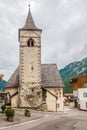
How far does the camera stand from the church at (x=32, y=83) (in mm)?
54522

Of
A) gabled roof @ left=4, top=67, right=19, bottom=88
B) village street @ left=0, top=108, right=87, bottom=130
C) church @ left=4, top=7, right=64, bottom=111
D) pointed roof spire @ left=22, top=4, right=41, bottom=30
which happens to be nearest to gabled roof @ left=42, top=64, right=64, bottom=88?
church @ left=4, top=7, right=64, bottom=111

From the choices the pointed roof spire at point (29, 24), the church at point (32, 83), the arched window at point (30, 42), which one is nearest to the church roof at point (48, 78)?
the church at point (32, 83)

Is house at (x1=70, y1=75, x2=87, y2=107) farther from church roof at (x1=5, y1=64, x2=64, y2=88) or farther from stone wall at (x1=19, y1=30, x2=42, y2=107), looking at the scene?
stone wall at (x1=19, y1=30, x2=42, y2=107)

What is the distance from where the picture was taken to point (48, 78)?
58.4m

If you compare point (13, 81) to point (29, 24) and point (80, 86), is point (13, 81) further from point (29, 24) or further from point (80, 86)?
point (80, 86)

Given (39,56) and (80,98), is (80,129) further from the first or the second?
(80,98)

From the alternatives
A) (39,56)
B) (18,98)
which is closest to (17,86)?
(18,98)

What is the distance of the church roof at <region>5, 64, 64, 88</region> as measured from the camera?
2254 inches

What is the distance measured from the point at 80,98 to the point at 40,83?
15.9 m

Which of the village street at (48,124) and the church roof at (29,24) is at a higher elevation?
the church roof at (29,24)

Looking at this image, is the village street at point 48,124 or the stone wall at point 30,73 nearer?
the village street at point 48,124

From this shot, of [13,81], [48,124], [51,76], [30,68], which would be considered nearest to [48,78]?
[51,76]

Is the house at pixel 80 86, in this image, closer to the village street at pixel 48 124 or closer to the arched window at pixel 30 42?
the arched window at pixel 30 42

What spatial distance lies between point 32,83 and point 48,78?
4.50 m
